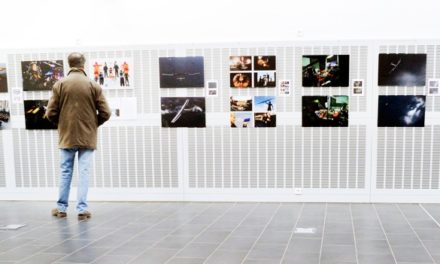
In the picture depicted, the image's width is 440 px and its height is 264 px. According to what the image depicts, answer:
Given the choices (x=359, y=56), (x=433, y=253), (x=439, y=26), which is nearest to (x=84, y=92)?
(x=359, y=56)

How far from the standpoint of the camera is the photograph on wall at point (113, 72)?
512 centimetres

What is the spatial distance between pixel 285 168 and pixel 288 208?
472 millimetres

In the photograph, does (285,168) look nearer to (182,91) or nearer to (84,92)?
(182,91)

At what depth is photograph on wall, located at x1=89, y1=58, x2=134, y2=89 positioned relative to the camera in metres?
5.12

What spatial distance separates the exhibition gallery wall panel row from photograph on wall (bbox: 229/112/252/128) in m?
0.01

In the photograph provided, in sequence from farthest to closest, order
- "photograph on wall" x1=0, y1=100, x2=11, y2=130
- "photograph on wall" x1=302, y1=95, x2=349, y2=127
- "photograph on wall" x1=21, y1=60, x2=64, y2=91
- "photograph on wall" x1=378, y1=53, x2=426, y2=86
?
"photograph on wall" x1=0, y1=100, x2=11, y2=130
"photograph on wall" x1=21, y1=60, x2=64, y2=91
"photograph on wall" x1=302, y1=95, x2=349, y2=127
"photograph on wall" x1=378, y1=53, x2=426, y2=86

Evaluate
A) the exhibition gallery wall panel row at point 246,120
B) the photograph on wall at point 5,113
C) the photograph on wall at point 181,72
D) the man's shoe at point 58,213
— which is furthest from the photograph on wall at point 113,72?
the man's shoe at point 58,213

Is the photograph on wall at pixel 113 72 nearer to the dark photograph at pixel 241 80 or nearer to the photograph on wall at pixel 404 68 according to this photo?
the dark photograph at pixel 241 80

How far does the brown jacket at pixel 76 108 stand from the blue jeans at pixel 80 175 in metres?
0.10

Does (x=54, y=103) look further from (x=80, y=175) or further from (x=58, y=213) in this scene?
(x=58, y=213)

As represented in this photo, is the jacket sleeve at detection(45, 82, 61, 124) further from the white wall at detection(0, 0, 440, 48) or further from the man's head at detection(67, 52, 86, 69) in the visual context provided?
the white wall at detection(0, 0, 440, 48)

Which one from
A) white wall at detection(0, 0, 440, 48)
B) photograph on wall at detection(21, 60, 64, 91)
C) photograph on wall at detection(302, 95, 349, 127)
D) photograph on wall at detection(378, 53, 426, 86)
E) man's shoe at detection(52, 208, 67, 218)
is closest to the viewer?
man's shoe at detection(52, 208, 67, 218)

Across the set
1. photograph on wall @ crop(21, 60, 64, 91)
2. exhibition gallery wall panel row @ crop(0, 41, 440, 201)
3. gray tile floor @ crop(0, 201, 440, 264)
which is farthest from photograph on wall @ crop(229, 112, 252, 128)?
photograph on wall @ crop(21, 60, 64, 91)

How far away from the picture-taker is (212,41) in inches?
209
